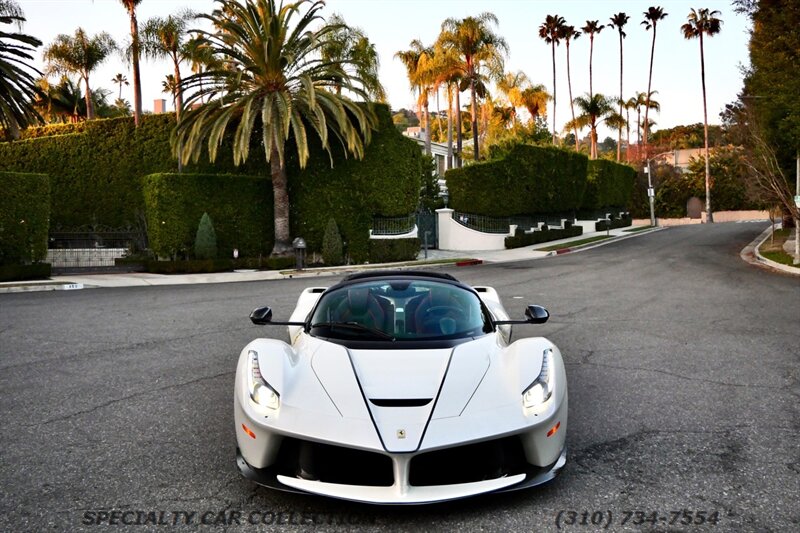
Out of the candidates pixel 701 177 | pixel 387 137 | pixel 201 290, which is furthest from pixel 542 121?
pixel 201 290

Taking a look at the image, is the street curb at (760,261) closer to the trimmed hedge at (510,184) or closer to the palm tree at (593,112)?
the trimmed hedge at (510,184)

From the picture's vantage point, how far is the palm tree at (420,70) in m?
45.8

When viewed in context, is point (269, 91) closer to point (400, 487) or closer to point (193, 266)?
point (193, 266)

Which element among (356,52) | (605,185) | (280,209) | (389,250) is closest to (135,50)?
(356,52)

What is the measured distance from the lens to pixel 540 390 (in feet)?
12.1

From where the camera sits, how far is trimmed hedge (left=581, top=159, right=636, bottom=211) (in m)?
51.1

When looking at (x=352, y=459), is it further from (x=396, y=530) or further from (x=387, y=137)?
(x=387, y=137)

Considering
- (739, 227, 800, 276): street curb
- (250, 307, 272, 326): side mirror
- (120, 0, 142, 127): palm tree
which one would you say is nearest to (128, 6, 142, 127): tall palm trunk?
(120, 0, 142, 127): palm tree

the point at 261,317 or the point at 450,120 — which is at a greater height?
the point at 450,120

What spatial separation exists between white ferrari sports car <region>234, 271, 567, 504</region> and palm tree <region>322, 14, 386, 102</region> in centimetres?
2277

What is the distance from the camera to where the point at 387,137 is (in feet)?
92.4

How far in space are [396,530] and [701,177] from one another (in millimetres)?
84688

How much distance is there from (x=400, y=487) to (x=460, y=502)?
0.58m

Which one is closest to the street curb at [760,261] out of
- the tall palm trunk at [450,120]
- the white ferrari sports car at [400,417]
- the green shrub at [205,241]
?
the white ferrari sports car at [400,417]
